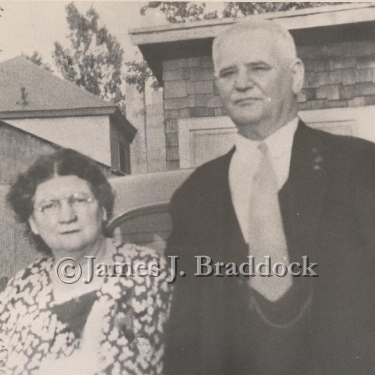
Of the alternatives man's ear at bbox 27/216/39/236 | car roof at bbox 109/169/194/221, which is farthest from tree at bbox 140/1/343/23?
man's ear at bbox 27/216/39/236

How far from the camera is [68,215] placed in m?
2.23

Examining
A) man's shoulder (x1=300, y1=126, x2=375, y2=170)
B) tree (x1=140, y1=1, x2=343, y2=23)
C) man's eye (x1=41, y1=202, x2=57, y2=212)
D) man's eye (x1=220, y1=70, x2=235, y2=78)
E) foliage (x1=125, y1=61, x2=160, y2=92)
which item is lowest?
man's eye (x1=41, y1=202, x2=57, y2=212)

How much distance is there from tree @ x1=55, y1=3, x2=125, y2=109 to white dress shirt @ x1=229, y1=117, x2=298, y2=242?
526 millimetres

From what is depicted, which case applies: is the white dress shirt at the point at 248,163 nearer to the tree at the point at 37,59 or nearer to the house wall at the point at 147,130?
the house wall at the point at 147,130

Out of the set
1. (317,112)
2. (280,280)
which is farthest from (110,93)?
(280,280)

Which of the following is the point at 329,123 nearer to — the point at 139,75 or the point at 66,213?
the point at 139,75

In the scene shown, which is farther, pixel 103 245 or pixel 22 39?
pixel 22 39

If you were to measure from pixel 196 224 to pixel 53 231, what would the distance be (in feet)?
1.83

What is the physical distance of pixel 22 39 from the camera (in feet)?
8.23

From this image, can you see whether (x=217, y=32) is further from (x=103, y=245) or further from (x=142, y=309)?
(x=142, y=309)

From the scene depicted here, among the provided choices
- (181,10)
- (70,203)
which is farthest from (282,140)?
(70,203)

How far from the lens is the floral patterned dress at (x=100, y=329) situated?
7.33 ft

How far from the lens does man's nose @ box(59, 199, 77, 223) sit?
2.23 m

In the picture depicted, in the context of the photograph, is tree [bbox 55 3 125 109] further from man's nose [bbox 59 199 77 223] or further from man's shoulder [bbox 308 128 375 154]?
man's shoulder [bbox 308 128 375 154]
